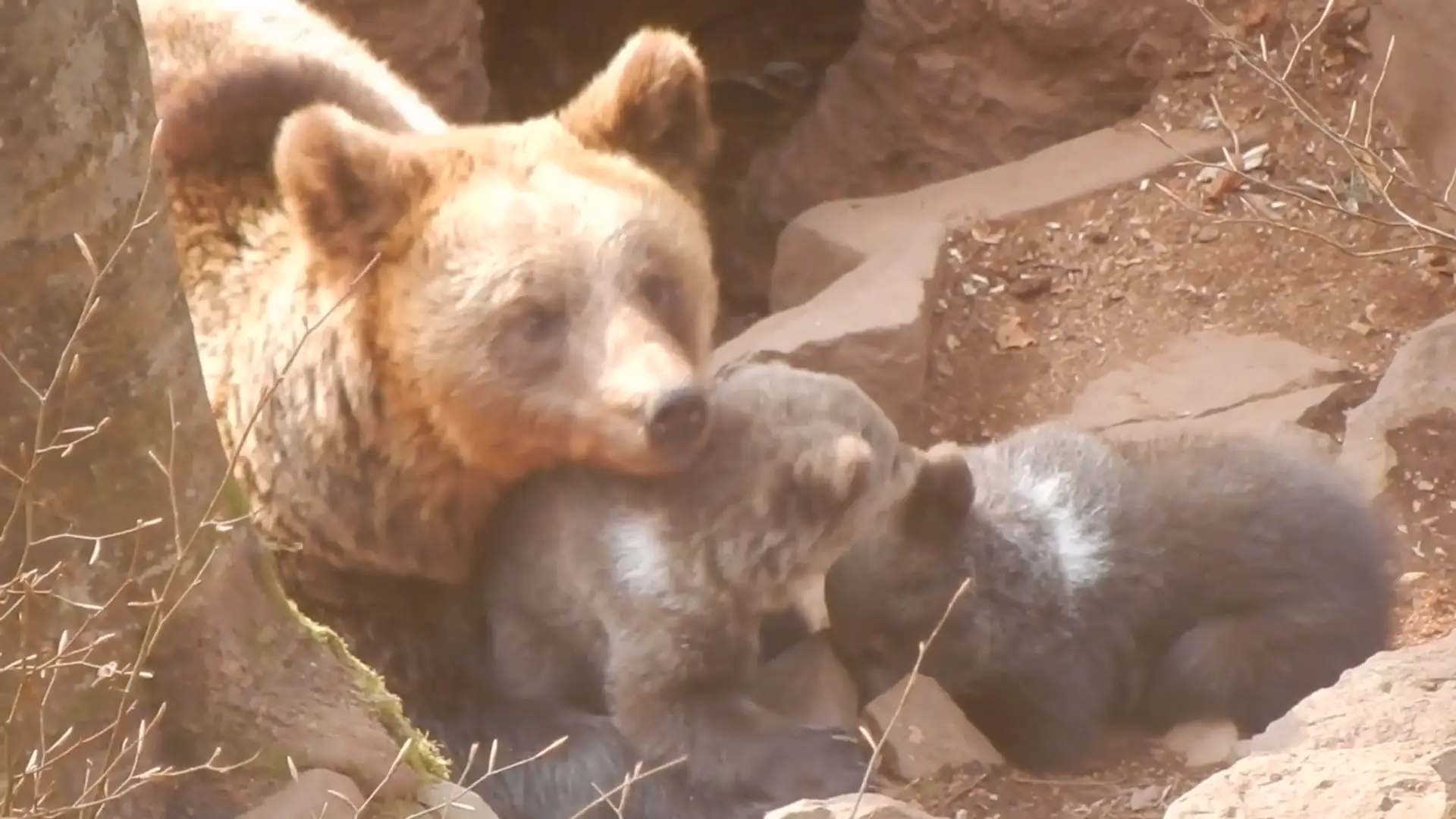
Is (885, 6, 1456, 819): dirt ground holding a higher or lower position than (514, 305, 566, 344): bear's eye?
lower

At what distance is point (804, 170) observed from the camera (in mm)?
6770

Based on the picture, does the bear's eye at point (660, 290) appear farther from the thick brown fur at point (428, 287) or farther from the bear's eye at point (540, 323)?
the bear's eye at point (540, 323)

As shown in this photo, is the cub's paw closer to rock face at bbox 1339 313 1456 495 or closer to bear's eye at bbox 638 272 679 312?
bear's eye at bbox 638 272 679 312

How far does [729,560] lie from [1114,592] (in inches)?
40.6

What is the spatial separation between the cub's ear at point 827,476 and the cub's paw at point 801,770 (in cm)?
45

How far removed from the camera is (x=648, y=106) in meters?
3.49

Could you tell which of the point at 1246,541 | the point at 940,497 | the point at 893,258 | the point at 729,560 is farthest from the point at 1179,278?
the point at 729,560

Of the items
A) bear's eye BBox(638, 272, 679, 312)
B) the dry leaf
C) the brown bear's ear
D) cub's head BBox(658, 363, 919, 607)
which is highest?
the brown bear's ear

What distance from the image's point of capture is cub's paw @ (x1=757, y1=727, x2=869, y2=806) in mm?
3145

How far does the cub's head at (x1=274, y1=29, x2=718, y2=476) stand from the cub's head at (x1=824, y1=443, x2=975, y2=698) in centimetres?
55

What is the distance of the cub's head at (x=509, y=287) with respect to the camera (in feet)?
10.1

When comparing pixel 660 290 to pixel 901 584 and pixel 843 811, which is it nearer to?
Answer: pixel 901 584

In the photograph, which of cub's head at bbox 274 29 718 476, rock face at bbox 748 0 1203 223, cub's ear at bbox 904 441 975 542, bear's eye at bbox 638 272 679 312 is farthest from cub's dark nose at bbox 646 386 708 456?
rock face at bbox 748 0 1203 223

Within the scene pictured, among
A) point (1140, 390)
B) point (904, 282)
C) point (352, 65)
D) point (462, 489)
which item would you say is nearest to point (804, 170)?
point (904, 282)
